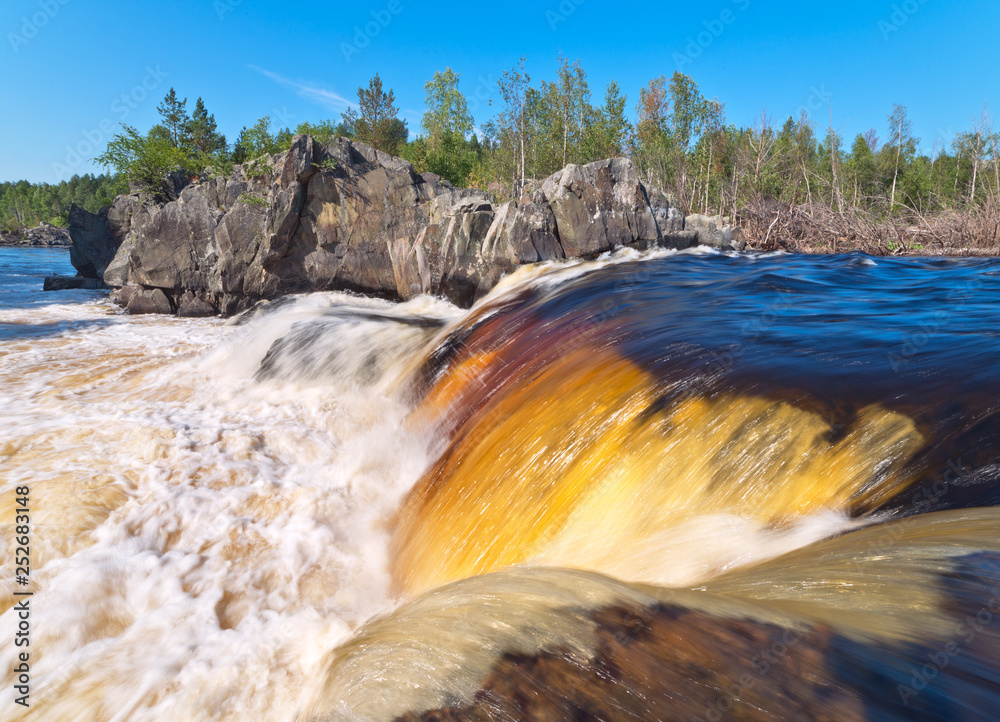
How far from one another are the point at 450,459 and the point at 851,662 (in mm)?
2651

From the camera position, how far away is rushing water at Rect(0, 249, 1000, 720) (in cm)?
140

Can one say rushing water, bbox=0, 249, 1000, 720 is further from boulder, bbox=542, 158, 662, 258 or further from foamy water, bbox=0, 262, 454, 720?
boulder, bbox=542, 158, 662, 258

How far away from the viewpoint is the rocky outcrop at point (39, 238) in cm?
6412

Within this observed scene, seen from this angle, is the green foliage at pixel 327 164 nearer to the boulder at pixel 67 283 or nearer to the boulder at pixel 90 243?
the boulder at pixel 67 283

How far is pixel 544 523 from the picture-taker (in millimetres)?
2627

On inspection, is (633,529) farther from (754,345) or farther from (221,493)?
(221,493)

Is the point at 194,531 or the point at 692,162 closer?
the point at 194,531

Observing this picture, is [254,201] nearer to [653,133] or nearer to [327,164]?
[327,164]

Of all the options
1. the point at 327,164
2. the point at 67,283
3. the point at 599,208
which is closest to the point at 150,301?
the point at 327,164

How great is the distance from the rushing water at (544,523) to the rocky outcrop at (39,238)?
81.8 metres

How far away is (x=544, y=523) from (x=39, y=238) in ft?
290

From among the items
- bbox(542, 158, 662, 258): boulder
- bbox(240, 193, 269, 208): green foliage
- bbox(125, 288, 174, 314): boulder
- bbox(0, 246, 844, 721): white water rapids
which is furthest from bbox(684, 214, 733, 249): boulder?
bbox(125, 288, 174, 314): boulder

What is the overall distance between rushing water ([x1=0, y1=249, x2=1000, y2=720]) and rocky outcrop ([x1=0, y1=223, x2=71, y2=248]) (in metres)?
81.8

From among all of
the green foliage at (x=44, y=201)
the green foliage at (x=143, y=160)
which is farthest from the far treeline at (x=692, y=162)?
the green foliage at (x=44, y=201)
